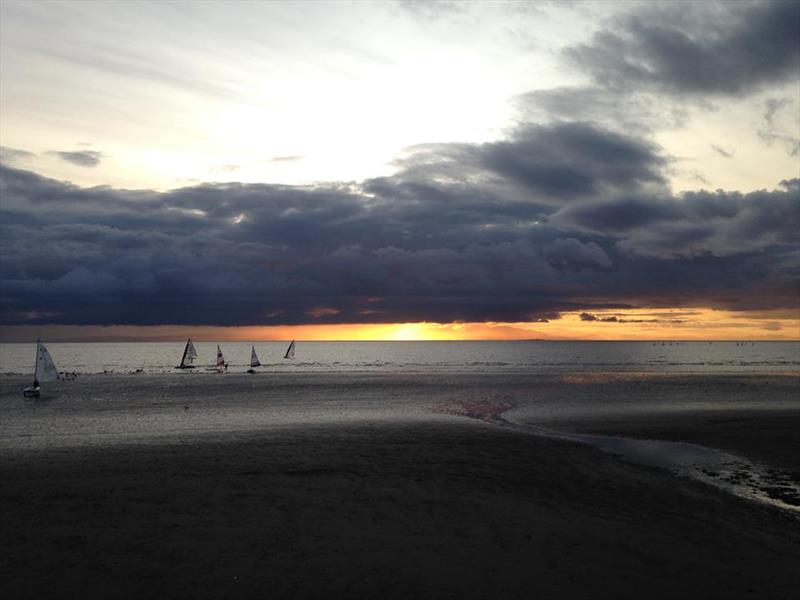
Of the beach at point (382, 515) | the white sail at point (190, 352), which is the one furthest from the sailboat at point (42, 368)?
the white sail at point (190, 352)

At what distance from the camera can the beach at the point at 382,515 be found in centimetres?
1245

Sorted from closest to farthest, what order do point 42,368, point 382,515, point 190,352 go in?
point 382,515
point 42,368
point 190,352

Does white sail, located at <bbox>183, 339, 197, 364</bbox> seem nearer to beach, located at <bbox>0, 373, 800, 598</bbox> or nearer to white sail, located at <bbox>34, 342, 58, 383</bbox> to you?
white sail, located at <bbox>34, 342, 58, 383</bbox>

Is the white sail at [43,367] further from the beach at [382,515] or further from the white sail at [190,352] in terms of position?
the white sail at [190,352]

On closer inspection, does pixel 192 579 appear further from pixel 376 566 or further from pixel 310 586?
pixel 376 566

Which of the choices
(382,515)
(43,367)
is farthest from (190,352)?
(382,515)

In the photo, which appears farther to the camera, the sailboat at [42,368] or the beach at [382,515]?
the sailboat at [42,368]

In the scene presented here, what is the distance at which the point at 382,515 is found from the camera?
17.0 metres

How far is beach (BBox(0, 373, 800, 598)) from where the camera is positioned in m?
12.5

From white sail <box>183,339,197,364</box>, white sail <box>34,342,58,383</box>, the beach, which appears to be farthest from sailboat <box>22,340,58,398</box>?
white sail <box>183,339,197,364</box>

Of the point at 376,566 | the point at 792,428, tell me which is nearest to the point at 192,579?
the point at 376,566

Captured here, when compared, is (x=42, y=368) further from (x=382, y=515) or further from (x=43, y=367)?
(x=382, y=515)

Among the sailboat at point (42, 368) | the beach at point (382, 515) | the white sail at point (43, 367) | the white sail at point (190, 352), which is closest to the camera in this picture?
the beach at point (382, 515)

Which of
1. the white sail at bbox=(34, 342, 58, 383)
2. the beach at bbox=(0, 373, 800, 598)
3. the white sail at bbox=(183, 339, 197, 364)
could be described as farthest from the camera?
the white sail at bbox=(183, 339, 197, 364)
